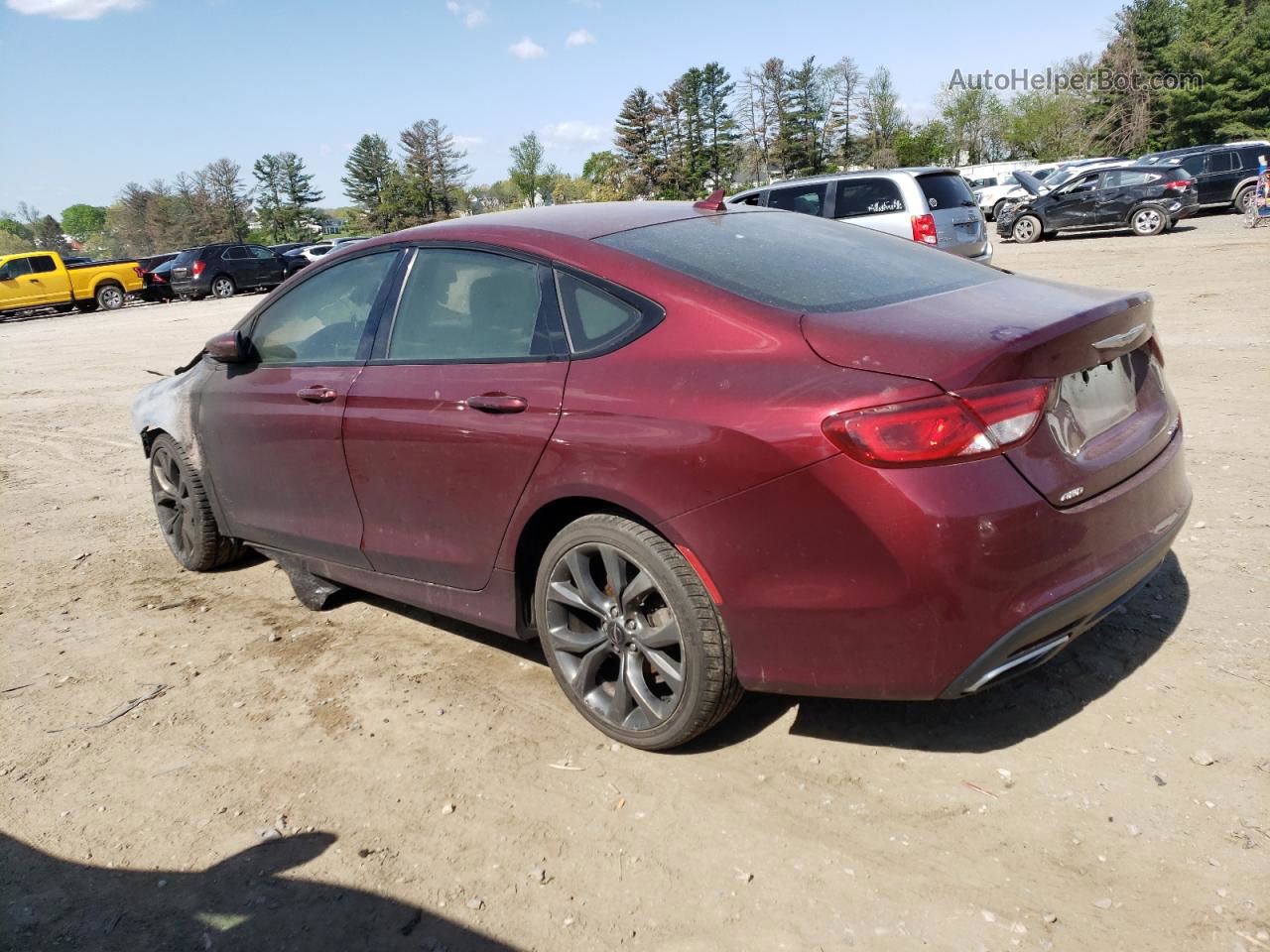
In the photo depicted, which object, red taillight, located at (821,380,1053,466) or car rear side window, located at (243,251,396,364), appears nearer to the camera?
red taillight, located at (821,380,1053,466)

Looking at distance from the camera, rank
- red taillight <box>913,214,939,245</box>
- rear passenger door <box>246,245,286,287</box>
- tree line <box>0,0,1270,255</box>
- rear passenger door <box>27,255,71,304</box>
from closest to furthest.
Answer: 1. red taillight <box>913,214,939,245</box>
2. rear passenger door <box>27,255,71,304</box>
3. rear passenger door <box>246,245,286,287</box>
4. tree line <box>0,0,1270,255</box>

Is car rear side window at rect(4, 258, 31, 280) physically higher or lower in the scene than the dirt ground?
higher

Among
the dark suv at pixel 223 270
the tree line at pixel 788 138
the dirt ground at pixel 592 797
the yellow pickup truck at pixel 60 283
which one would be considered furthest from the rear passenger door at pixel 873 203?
the tree line at pixel 788 138

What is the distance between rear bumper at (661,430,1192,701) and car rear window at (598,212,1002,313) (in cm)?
65

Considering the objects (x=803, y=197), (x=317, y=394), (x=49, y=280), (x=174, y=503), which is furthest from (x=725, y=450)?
(x=49, y=280)

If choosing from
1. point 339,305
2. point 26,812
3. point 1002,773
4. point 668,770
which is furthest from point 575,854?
point 339,305

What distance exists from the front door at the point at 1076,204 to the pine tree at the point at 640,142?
229ft

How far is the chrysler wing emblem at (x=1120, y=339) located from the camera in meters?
2.82

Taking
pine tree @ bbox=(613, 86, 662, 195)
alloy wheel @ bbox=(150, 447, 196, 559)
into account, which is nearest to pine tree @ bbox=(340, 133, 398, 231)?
pine tree @ bbox=(613, 86, 662, 195)

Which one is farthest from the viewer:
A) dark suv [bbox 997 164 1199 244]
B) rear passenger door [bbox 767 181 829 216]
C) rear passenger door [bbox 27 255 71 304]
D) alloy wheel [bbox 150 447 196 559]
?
rear passenger door [bbox 27 255 71 304]

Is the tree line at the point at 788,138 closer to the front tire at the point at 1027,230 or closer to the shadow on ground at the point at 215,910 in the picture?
the front tire at the point at 1027,230

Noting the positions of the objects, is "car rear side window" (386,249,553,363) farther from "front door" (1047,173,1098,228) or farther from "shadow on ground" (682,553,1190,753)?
"front door" (1047,173,1098,228)

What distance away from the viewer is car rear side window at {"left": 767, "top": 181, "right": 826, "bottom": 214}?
13.3 meters

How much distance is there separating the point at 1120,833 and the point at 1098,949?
458 millimetres
